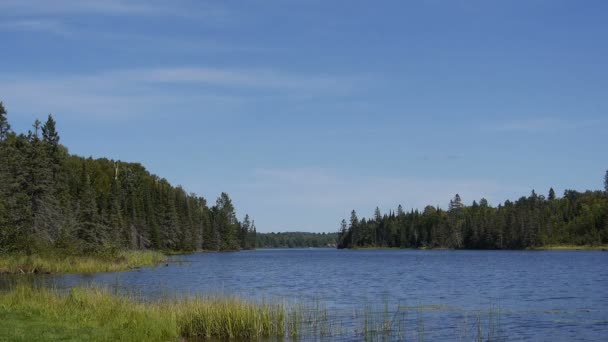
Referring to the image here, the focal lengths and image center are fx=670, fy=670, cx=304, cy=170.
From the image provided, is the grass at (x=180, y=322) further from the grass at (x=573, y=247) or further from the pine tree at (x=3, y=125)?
the grass at (x=573, y=247)

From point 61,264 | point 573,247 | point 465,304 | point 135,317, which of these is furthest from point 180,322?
point 573,247

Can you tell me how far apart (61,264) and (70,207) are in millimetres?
25243

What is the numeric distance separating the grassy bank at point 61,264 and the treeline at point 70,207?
4.52 feet

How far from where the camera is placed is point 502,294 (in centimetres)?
4481

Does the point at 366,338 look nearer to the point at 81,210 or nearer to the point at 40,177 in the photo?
the point at 40,177

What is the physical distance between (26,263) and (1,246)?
2.63m

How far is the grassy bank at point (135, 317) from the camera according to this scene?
21.9 m

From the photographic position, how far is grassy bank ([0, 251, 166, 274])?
57463 mm

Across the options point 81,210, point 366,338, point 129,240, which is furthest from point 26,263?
point 129,240

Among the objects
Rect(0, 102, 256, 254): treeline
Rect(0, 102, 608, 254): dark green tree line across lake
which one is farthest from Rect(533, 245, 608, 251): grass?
Rect(0, 102, 256, 254): treeline

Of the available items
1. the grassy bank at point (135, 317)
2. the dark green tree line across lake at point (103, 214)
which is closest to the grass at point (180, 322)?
the grassy bank at point (135, 317)

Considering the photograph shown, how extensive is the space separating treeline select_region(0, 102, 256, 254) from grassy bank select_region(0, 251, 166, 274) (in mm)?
1377

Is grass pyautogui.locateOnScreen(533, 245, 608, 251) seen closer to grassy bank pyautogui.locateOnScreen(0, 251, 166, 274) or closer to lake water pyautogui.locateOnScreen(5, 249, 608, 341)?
lake water pyautogui.locateOnScreen(5, 249, 608, 341)

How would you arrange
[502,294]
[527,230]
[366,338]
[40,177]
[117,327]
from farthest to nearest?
[527,230]
[40,177]
[502,294]
[366,338]
[117,327]
